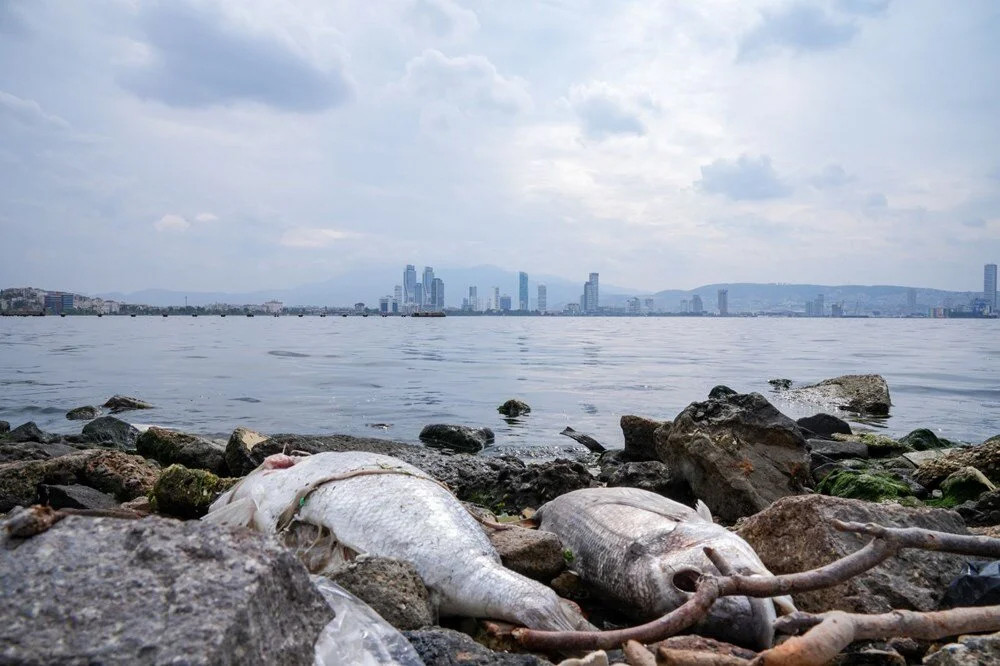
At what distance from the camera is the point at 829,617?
3.29 meters

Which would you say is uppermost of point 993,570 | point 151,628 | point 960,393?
point 151,628

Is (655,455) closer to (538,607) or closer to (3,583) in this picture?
(538,607)

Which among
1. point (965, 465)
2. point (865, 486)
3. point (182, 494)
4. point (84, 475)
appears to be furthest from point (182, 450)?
point (965, 465)

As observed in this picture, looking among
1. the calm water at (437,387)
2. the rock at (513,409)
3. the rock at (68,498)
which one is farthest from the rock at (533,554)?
the rock at (513,409)

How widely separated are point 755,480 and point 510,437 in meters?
8.03

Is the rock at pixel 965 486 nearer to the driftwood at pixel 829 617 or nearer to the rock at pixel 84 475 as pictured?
the driftwood at pixel 829 617

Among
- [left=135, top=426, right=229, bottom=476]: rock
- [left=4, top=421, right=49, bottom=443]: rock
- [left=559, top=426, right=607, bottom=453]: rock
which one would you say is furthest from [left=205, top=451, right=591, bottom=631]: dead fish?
[left=4, top=421, right=49, bottom=443]: rock

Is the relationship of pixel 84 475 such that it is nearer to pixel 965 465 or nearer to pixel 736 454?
pixel 736 454

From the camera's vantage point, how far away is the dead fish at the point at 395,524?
415 cm

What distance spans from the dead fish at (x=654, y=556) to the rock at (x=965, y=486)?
18.6 ft

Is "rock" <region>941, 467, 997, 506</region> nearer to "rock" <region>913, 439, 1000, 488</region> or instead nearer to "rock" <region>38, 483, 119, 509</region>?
"rock" <region>913, 439, 1000, 488</region>

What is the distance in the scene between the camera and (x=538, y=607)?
3.96 metres

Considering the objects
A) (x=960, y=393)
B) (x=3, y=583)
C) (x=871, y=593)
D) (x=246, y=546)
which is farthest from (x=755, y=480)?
(x=960, y=393)

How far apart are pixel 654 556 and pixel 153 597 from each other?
10.7ft
